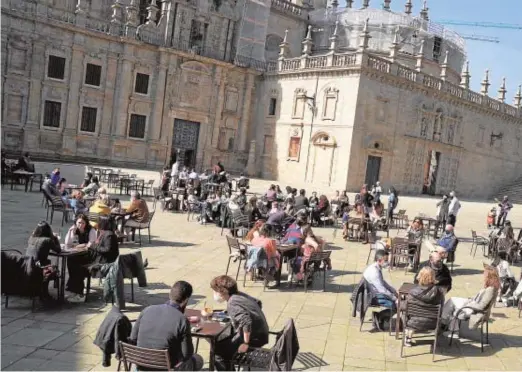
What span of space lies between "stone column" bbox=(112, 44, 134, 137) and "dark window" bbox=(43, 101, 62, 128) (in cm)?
299

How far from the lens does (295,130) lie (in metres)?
32.6

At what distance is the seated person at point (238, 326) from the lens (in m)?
5.46

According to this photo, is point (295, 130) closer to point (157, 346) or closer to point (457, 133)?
point (457, 133)

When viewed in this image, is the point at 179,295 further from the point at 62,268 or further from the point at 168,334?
the point at 62,268

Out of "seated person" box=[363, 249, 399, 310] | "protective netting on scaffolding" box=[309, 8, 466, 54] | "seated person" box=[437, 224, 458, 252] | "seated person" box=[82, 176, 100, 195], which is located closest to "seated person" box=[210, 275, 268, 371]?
"seated person" box=[363, 249, 399, 310]

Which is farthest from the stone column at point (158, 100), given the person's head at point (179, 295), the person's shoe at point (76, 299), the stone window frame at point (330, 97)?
the person's head at point (179, 295)

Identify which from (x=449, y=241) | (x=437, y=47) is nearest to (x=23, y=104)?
(x=449, y=241)

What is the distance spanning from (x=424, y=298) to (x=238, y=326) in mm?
2791

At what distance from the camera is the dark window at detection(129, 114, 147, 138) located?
3172 centimetres

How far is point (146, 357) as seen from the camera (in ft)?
15.2

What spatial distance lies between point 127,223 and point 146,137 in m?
20.4

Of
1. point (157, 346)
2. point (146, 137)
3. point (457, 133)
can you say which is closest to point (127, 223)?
point (157, 346)

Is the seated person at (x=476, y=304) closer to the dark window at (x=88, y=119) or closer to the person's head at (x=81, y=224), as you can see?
the person's head at (x=81, y=224)

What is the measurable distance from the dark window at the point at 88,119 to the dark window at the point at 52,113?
1319 mm
